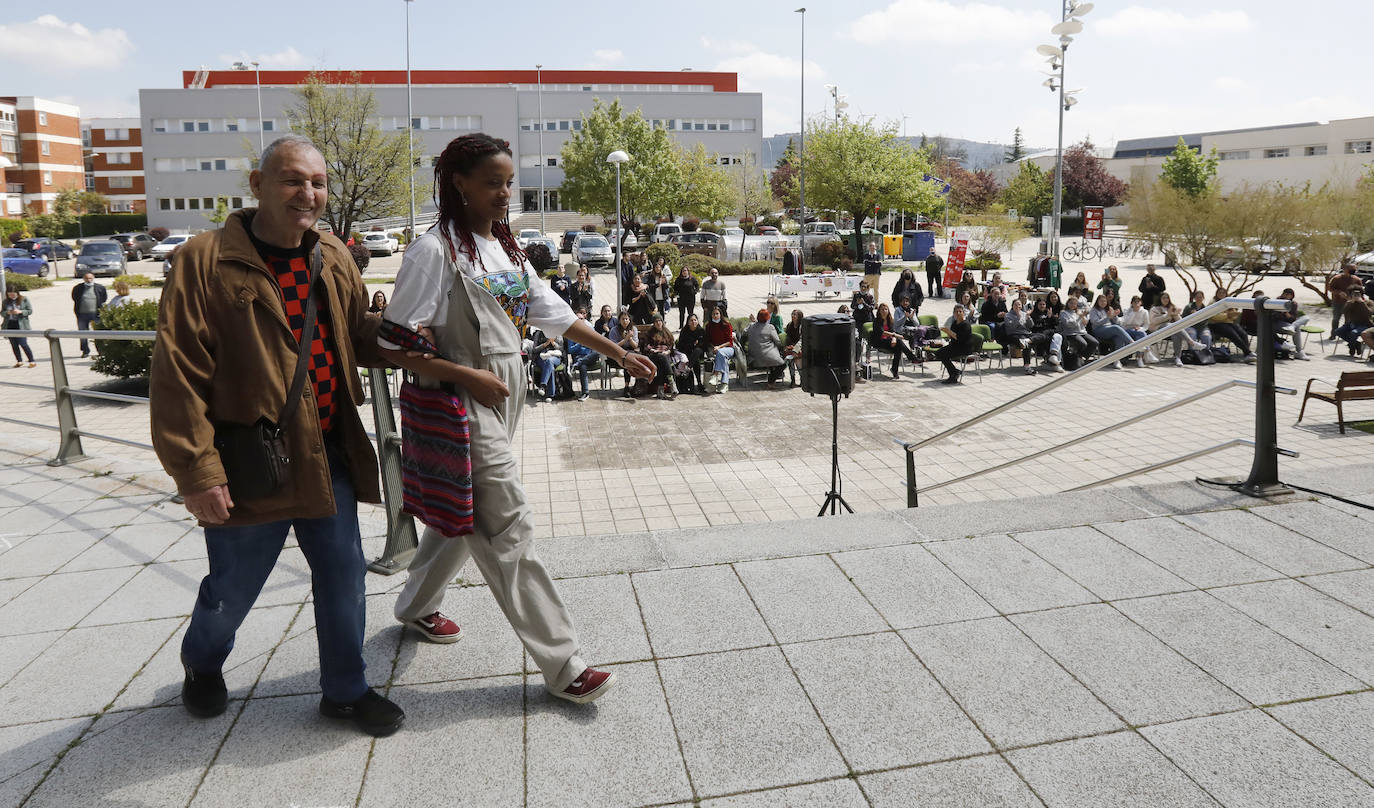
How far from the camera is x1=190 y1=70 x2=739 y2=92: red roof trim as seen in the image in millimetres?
72625

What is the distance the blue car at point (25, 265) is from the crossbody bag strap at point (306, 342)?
41702 millimetres

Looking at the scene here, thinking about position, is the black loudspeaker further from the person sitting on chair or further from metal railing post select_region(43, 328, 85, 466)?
the person sitting on chair

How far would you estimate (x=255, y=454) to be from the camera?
2.46 metres

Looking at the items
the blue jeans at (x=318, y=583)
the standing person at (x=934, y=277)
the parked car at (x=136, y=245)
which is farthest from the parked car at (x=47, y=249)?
the blue jeans at (x=318, y=583)

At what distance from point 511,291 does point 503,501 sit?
2.08ft

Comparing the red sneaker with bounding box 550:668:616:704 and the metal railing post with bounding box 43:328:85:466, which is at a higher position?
the metal railing post with bounding box 43:328:85:466

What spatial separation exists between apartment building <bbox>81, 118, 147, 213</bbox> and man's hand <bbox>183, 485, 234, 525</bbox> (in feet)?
325

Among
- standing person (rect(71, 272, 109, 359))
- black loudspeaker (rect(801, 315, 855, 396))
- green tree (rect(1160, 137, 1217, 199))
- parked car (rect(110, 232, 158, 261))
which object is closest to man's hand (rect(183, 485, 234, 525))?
black loudspeaker (rect(801, 315, 855, 396))

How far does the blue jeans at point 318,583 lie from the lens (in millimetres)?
2643

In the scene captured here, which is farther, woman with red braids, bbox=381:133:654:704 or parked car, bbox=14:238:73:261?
parked car, bbox=14:238:73:261

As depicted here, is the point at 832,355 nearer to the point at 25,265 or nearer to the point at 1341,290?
the point at 1341,290

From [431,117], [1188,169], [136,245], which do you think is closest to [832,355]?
[136,245]

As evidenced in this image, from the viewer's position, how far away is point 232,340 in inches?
96.0

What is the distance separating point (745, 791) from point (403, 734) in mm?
1021
